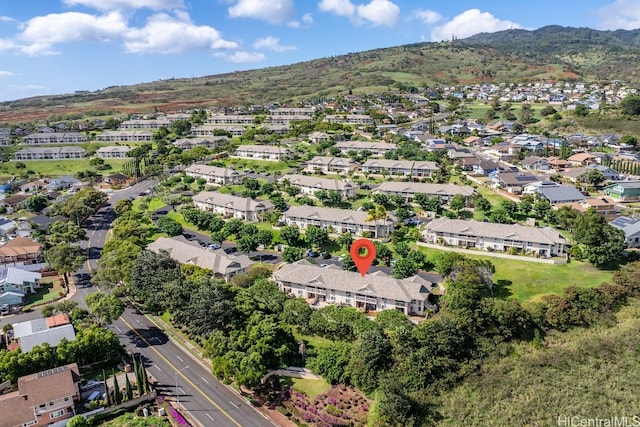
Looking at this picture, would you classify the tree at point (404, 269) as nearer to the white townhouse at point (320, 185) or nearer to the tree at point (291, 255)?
the tree at point (291, 255)

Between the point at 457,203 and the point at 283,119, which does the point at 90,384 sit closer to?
the point at 457,203

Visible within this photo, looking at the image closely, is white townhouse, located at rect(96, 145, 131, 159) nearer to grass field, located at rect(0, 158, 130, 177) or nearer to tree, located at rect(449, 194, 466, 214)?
grass field, located at rect(0, 158, 130, 177)

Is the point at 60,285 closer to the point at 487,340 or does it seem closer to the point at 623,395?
the point at 487,340

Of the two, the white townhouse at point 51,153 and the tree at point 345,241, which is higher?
the white townhouse at point 51,153

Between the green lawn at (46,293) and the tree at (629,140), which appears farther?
the tree at (629,140)

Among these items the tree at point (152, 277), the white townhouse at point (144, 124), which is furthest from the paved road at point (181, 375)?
the white townhouse at point (144, 124)

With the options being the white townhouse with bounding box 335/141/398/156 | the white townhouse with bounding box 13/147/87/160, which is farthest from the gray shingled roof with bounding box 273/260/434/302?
the white townhouse with bounding box 13/147/87/160
